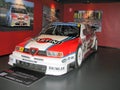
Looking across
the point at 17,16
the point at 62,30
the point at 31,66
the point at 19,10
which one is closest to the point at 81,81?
the point at 31,66

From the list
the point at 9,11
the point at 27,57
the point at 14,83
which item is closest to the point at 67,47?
the point at 27,57

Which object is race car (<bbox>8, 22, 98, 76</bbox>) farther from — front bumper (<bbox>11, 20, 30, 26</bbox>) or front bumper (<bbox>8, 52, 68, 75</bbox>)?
front bumper (<bbox>11, 20, 30, 26</bbox>)

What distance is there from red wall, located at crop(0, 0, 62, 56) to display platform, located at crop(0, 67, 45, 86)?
4.97 feet

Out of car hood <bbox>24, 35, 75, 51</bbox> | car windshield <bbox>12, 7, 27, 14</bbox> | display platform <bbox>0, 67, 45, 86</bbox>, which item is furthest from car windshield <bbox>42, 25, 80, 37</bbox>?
display platform <bbox>0, 67, 45, 86</bbox>

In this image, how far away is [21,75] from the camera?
3.39 m

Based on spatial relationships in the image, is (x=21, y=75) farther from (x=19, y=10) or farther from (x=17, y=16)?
(x=19, y=10)

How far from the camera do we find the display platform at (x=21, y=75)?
311 centimetres

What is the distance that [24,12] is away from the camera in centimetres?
558

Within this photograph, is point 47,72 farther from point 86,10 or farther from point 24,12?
point 86,10

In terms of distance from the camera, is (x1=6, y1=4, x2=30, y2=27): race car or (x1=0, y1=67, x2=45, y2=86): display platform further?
(x1=6, y1=4, x2=30, y2=27): race car

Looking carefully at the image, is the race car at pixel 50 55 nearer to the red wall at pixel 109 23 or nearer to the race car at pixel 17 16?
the race car at pixel 17 16

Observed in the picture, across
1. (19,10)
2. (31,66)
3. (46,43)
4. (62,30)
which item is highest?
(19,10)

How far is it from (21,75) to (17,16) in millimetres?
2604

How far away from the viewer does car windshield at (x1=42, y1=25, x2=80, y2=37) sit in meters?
4.47
